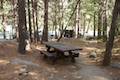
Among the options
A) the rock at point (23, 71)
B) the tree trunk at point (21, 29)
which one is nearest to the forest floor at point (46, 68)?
the rock at point (23, 71)

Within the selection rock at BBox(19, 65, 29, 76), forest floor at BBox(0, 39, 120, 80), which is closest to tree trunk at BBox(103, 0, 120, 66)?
forest floor at BBox(0, 39, 120, 80)

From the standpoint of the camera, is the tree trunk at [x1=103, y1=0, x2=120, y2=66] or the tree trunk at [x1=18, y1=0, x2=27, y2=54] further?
the tree trunk at [x1=18, y1=0, x2=27, y2=54]

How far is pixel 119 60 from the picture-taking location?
43.5 feet

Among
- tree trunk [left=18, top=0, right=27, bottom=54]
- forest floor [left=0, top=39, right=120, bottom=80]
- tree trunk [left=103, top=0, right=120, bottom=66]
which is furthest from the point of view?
tree trunk [left=18, top=0, right=27, bottom=54]

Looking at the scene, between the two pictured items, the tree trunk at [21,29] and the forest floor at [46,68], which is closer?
the forest floor at [46,68]

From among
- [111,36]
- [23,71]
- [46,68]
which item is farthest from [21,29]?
[111,36]

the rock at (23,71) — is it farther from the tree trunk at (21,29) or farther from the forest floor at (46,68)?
the tree trunk at (21,29)

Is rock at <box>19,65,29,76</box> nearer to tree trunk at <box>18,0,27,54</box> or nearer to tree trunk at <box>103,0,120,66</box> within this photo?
tree trunk at <box>18,0,27,54</box>

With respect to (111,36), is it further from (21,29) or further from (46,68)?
(21,29)

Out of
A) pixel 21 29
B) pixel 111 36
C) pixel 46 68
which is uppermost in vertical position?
pixel 21 29

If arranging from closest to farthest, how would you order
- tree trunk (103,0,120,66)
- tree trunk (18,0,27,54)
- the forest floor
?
the forest floor, tree trunk (103,0,120,66), tree trunk (18,0,27,54)

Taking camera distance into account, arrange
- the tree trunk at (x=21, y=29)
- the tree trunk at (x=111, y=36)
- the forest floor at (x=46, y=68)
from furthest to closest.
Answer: the tree trunk at (x=21, y=29), the tree trunk at (x=111, y=36), the forest floor at (x=46, y=68)

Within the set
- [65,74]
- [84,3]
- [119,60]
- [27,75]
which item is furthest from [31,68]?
[84,3]

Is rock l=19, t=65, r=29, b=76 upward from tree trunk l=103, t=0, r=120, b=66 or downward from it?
downward
